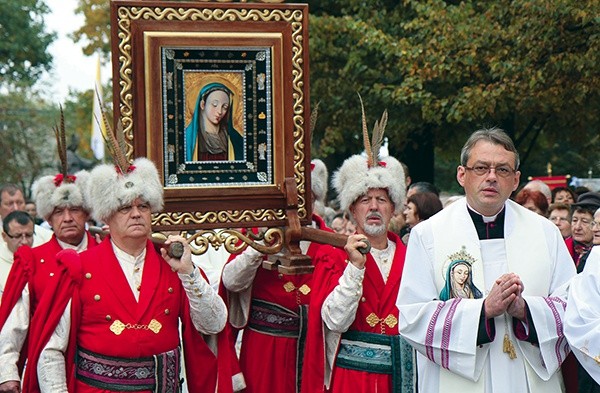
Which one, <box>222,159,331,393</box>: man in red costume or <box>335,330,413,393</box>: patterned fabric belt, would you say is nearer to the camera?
<box>335,330,413,393</box>: patterned fabric belt

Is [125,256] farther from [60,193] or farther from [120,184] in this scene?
[60,193]

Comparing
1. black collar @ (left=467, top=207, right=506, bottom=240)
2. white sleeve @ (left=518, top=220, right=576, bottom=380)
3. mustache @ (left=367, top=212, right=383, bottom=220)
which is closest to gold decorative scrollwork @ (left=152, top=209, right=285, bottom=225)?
mustache @ (left=367, top=212, right=383, bottom=220)

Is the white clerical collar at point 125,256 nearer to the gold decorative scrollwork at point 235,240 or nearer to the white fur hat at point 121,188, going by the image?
the white fur hat at point 121,188

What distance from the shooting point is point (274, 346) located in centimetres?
807

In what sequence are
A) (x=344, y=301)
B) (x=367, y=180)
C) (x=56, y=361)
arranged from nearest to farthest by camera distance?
(x=56, y=361), (x=344, y=301), (x=367, y=180)

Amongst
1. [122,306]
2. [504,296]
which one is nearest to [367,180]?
[122,306]

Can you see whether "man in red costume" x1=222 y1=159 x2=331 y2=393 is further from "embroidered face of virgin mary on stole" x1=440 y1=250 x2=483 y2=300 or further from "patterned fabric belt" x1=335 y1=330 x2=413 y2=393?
"embroidered face of virgin mary on stole" x1=440 y1=250 x2=483 y2=300

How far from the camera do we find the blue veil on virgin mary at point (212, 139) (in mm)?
7195

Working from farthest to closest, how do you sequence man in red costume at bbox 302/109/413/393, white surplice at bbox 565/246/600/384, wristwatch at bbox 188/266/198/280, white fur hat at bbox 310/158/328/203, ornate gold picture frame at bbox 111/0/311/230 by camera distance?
white fur hat at bbox 310/158/328/203 < ornate gold picture frame at bbox 111/0/311/230 < man in red costume at bbox 302/109/413/393 < wristwatch at bbox 188/266/198/280 < white surplice at bbox 565/246/600/384

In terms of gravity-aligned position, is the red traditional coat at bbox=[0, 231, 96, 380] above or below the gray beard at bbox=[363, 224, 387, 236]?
below

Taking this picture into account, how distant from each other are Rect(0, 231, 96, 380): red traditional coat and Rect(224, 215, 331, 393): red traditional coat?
157 cm

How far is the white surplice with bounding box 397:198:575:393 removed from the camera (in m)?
5.66

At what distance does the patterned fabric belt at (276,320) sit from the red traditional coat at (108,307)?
1.57 metres

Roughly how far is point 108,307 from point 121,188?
647 millimetres
